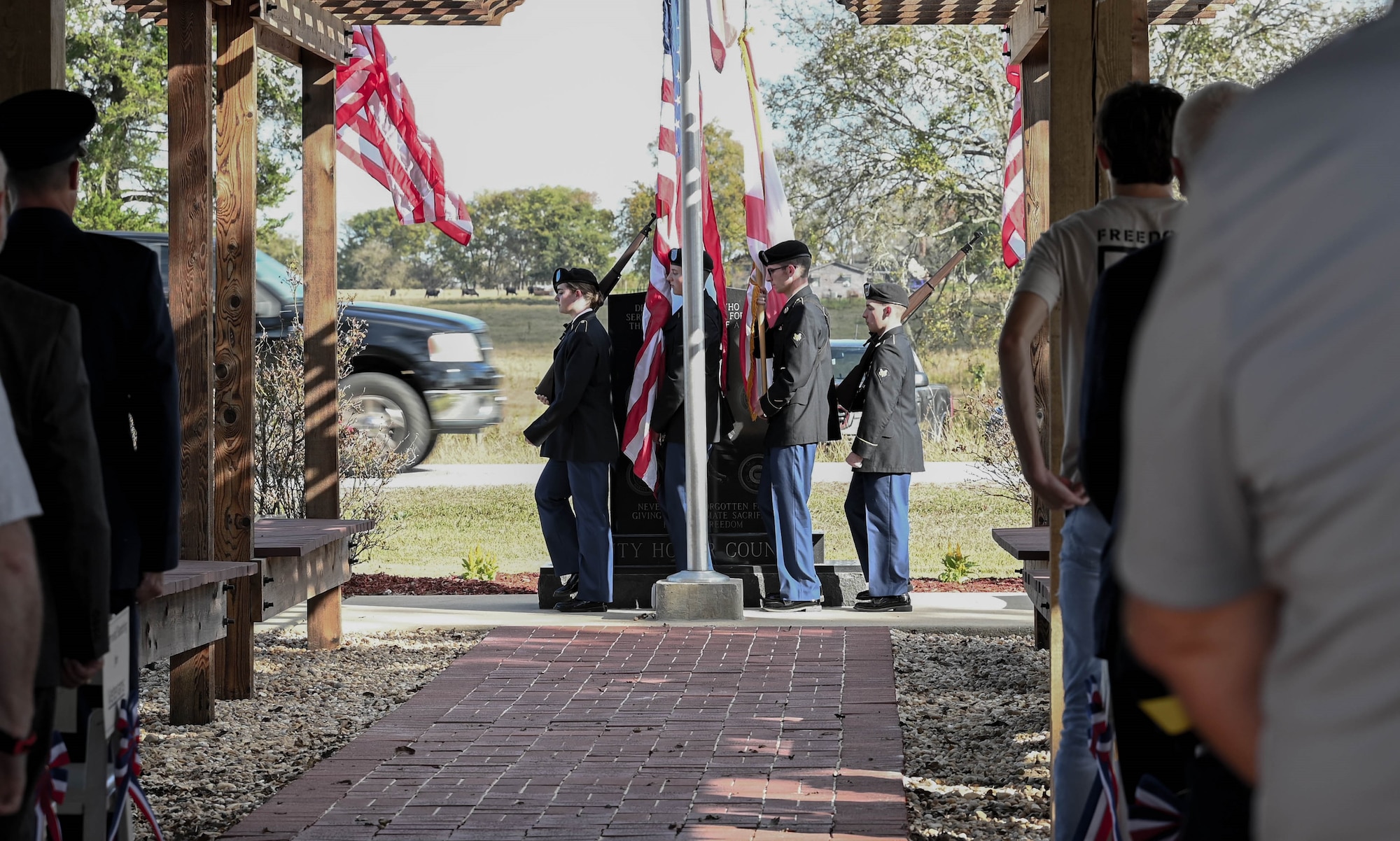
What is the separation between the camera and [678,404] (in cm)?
955

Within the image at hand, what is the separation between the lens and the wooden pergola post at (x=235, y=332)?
6.81 metres

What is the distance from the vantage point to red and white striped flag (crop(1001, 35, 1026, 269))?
29.7 feet

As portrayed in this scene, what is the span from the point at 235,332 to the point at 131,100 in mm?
18410

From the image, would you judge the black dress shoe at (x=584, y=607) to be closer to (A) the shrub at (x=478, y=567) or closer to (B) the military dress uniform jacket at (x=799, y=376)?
(B) the military dress uniform jacket at (x=799, y=376)

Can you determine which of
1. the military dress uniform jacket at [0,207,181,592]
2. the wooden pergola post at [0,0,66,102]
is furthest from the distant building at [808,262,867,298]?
the military dress uniform jacket at [0,207,181,592]

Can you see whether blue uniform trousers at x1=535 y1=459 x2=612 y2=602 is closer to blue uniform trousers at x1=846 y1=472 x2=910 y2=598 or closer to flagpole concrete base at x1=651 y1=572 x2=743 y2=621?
flagpole concrete base at x1=651 y1=572 x2=743 y2=621

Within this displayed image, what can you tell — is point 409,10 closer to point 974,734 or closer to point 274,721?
point 274,721

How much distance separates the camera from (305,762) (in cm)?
606

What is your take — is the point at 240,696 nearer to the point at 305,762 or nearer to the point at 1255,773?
A: the point at 305,762

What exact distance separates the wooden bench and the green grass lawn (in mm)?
4167

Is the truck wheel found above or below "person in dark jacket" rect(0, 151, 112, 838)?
above

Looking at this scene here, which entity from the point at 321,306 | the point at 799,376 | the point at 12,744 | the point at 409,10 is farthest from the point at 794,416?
the point at 12,744

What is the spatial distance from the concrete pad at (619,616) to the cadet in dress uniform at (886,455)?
23 cm

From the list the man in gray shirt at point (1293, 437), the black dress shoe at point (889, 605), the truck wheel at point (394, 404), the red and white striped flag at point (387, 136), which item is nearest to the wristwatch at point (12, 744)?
the man in gray shirt at point (1293, 437)
